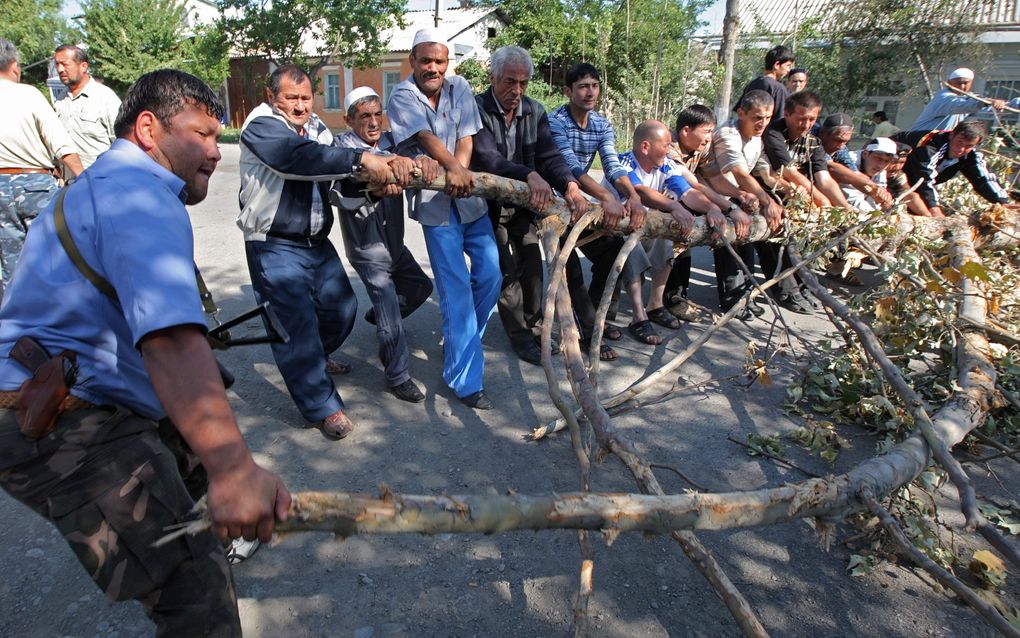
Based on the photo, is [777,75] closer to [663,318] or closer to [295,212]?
[663,318]

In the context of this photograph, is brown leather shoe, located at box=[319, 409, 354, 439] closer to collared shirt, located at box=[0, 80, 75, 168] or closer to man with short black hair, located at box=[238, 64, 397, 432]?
man with short black hair, located at box=[238, 64, 397, 432]

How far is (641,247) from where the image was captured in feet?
17.3

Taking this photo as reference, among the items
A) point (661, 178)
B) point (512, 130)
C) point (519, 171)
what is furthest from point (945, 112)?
point (519, 171)

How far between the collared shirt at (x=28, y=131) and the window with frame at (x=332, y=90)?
2975 centimetres

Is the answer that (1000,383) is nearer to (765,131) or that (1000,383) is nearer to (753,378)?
(753,378)

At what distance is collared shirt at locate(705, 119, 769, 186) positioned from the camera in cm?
511

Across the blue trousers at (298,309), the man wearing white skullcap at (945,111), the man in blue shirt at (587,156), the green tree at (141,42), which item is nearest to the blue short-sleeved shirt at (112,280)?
the blue trousers at (298,309)

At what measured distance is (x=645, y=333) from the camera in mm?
5141

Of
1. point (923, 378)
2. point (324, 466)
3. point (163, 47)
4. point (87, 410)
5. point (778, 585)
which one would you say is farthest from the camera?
point (163, 47)

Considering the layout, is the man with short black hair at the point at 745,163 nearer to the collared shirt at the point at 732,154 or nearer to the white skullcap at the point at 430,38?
the collared shirt at the point at 732,154

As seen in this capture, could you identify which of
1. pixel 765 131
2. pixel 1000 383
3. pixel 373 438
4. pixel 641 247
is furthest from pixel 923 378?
pixel 373 438

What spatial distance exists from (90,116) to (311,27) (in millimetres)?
23607

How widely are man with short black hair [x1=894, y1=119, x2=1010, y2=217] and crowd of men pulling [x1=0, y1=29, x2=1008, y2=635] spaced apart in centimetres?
2

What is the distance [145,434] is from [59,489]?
0.23 meters
